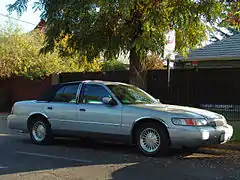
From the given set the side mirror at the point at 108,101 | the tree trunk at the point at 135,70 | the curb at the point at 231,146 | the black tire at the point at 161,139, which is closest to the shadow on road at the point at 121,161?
the black tire at the point at 161,139

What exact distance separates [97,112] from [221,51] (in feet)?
33.3

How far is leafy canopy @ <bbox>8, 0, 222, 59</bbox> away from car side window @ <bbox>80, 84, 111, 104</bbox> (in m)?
1.86

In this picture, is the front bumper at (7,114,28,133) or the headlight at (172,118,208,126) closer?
the headlight at (172,118,208,126)

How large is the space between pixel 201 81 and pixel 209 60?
332 cm

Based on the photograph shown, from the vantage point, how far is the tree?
32.5 ft

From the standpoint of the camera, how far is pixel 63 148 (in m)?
9.02

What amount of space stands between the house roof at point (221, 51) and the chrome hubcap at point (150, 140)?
9.31 m

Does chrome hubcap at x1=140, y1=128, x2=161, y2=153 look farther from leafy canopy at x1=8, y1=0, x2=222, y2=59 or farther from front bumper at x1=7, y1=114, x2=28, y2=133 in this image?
front bumper at x1=7, y1=114, x2=28, y2=133

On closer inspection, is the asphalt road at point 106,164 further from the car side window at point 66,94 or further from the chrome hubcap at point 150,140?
the car side window at point 66,94

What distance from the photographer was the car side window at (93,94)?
28.6 ft

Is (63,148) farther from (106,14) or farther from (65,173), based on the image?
(106,14)

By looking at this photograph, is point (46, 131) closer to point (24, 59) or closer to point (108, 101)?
point (108, 101)

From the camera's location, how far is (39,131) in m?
A: 9.58

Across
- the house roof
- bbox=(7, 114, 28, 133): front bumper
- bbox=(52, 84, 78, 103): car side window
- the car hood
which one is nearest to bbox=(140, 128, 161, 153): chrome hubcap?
the car hood
